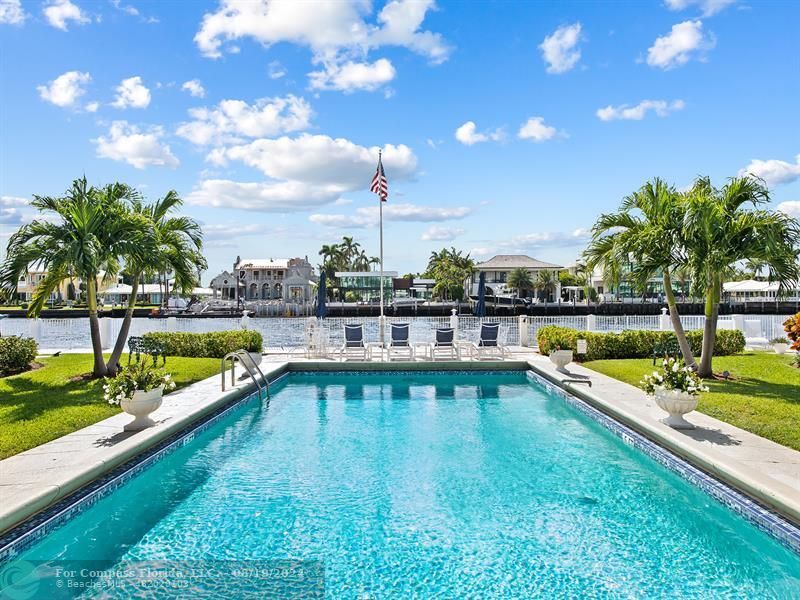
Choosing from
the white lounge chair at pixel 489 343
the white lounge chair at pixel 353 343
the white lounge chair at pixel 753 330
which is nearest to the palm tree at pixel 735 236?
the white lounge chair at pixel 489 343

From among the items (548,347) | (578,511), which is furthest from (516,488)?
(548,347)

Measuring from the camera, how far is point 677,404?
6492 millimetres

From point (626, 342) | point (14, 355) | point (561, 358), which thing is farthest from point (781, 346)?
point (14, 355)

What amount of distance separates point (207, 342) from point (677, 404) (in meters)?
11.6

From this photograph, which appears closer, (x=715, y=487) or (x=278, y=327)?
(x=715, y=487)

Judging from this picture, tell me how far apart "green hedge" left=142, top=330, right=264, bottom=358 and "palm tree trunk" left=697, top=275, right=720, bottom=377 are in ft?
35.6

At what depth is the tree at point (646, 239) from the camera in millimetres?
9766

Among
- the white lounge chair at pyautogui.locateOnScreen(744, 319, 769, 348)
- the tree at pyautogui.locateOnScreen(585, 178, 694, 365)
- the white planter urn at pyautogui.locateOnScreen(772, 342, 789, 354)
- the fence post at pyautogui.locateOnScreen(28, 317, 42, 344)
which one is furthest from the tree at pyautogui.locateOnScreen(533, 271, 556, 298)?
the fence post at pyautogui.locateOnScreen(28, 317, 42, 344)

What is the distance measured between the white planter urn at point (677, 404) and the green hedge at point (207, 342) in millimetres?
10318

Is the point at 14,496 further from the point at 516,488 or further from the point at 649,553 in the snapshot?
the point at 649,553

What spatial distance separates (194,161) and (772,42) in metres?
15.6

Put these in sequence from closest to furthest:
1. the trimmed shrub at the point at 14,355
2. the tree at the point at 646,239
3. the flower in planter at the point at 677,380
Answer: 1. the flower in planter at the point at 677,380
2. the tree at the point at 646,239
3. the trimmed shrub at the point at 14,355

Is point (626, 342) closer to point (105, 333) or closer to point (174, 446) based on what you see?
point (174, 446)

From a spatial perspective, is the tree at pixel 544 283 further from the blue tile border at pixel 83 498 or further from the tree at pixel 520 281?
the blue tile border at pixel 83 498
